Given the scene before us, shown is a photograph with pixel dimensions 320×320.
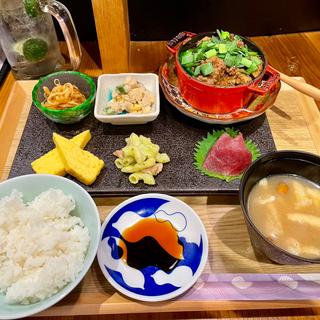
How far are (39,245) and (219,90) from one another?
97 cm

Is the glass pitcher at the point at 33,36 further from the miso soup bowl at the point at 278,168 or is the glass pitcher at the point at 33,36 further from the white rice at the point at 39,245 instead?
the miso soup bowl at the point at 278,168

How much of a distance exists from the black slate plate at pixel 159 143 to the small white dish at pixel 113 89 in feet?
0.24

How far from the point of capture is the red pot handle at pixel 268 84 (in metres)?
1.47

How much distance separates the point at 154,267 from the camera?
1.12 m

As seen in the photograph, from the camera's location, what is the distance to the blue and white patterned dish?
3.46 feet

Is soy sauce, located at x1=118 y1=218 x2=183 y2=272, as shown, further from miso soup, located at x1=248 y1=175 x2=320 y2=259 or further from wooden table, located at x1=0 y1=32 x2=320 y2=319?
miso soup, located at x1=248 y1=175 x2=320 y2=259

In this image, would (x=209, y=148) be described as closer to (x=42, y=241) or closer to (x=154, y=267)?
(x=154, y=267)

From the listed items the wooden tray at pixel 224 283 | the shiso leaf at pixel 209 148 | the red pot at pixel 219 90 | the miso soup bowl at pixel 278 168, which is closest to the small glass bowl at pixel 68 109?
the wooden tray at pixel 224 283

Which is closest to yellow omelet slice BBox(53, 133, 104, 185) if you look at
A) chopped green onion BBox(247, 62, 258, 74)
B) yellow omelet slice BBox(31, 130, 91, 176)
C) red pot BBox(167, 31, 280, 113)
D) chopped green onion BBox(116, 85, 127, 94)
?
yellow omelet slice BBox(31, 130, 91, 176)

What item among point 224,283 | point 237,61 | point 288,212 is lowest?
point 224,283

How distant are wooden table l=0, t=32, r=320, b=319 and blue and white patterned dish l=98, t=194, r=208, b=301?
7 centimetres

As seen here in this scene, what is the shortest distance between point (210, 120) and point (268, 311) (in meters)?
0.83

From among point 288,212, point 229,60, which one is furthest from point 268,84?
point 288,212

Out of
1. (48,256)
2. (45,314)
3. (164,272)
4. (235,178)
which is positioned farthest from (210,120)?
(45,314)
